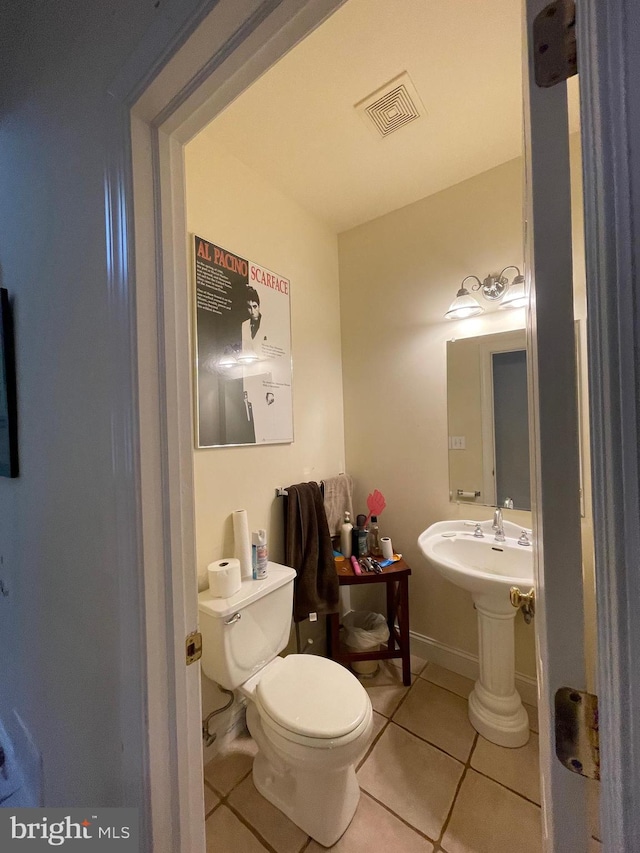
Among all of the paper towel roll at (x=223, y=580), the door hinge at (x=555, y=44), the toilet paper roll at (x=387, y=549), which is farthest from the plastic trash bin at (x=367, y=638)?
the door hinge at (x=555, y=44)

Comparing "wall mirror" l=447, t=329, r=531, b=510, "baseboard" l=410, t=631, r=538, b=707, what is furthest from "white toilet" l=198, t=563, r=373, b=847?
"wall mirror" l=447, t=329, r=531, b=510

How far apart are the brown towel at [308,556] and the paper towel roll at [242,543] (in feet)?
0.85

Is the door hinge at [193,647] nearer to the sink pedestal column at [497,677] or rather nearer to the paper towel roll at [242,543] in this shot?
the paper towel roll at [242,543]

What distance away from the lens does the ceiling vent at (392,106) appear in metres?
1.20

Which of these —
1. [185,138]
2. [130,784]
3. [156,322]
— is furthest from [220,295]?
[130,784]

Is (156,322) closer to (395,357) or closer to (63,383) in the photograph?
(63,383)

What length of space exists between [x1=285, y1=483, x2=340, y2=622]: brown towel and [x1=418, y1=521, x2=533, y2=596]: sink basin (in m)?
0.49

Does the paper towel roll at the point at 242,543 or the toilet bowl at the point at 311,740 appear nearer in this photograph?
the toilet bowl at the point at 311,740

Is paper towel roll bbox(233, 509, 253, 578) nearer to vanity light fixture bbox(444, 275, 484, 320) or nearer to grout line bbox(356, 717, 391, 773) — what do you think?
grout line bbox(356, 717, 391, 773)

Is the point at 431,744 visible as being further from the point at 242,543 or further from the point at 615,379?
the point at 615,379

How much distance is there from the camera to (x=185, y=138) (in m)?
0.66

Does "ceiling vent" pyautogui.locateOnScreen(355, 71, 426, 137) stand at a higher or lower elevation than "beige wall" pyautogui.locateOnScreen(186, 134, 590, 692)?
higher

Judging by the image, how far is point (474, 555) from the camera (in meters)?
1.55

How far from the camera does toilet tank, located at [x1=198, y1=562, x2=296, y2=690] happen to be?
1.20 metres
